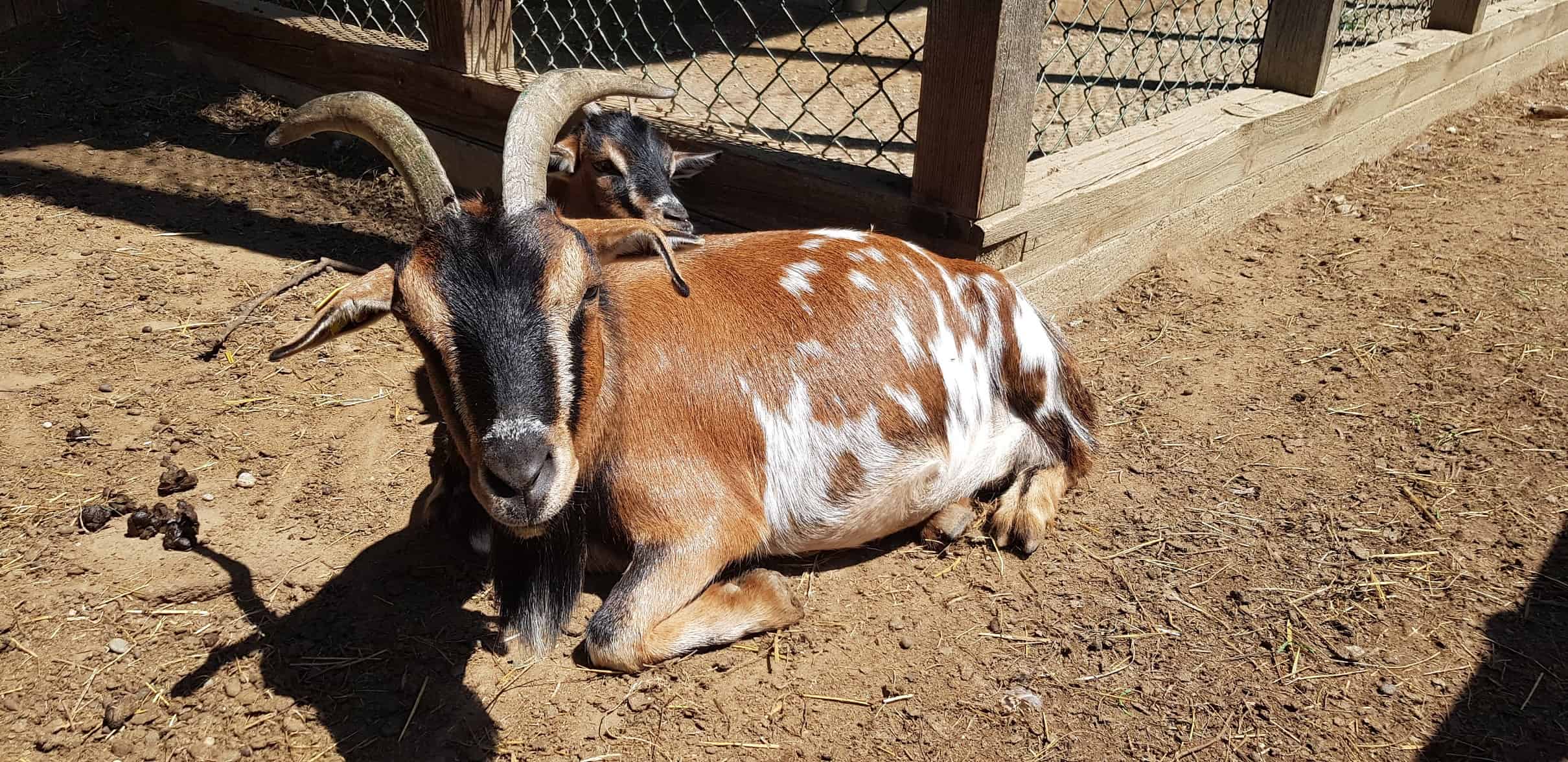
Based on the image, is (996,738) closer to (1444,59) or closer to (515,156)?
(515,156)

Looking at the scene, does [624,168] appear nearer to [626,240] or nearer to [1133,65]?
[626,240]

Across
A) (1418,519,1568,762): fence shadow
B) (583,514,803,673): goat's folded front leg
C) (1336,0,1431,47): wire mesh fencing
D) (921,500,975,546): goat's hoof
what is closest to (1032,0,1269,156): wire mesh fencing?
(1336,0,1431,47): wire mesh fencing

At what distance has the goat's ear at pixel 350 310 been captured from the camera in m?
2.22

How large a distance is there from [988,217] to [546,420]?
79.4 inches

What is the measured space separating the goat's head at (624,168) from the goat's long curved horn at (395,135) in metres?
1.66

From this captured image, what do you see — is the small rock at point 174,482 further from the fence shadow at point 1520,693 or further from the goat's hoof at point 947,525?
the fence shadow at point 1520,693

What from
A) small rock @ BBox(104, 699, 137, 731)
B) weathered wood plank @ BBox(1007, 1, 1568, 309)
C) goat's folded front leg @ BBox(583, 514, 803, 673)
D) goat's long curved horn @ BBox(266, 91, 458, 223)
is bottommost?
small rock @ BBox(104, 699, 137, 731)

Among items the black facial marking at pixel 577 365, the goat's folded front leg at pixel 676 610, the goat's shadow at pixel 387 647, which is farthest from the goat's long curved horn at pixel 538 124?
the goat's shadow at pixel 387 647

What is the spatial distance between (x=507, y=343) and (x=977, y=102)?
6.43 feet

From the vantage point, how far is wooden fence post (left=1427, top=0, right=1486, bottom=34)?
6.30 meters

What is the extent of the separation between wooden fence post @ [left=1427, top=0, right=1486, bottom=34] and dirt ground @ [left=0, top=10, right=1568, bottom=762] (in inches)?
85.2

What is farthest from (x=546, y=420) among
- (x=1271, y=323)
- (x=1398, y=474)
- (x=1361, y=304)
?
(x=1361, y=304)

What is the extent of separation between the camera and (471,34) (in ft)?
15.7

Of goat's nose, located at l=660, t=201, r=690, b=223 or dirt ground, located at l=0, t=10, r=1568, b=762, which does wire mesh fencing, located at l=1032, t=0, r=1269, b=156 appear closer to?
dirt ground, located at l=0, t=10, r=1568, b=762
